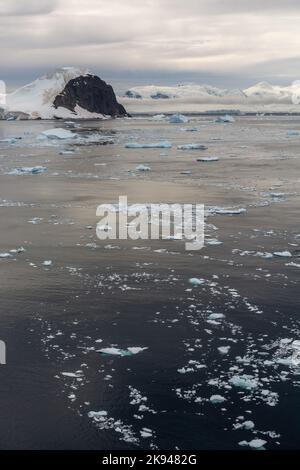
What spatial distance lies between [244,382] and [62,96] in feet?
378

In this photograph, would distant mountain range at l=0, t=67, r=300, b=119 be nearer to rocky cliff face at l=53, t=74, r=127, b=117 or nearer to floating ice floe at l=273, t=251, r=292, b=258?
rocky cliff face at l=53, t=74, r=127, b=117

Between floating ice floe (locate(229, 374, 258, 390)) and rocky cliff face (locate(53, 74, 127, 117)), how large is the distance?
369 feet

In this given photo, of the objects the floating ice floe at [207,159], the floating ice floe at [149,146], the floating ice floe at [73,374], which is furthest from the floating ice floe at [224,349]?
the floating ice floe at [149,146]

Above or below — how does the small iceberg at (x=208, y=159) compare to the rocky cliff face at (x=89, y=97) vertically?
below

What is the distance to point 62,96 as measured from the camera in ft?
384

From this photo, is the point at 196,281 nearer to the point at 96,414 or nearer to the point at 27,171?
the point at 96,414

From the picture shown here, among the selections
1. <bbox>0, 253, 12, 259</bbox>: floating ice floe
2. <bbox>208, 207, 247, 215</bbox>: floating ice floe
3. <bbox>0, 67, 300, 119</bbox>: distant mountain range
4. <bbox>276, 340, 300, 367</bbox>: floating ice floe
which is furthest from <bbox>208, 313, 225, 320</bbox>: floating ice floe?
<bbox>0, 67, 300, 119</bbox>: distant mountain range

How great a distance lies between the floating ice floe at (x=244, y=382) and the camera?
688 centimetres

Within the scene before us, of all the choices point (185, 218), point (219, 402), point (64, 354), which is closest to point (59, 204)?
point (185, 218)

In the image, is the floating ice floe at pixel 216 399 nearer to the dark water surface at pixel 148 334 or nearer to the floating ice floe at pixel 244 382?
the dark water surface at pixel 148 334

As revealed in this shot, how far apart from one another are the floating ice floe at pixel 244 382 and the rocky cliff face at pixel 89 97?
11233 centimetres

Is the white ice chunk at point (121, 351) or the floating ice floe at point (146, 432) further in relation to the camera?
the white ice chunk at point (121, 351)

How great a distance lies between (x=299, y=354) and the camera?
25.0 ft
